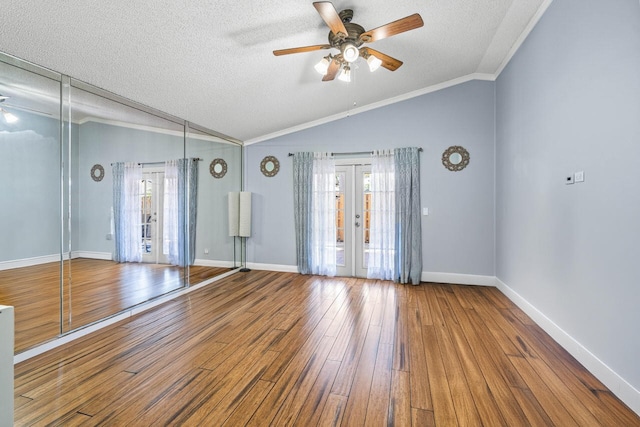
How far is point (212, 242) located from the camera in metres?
5.06

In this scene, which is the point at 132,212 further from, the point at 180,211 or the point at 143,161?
the point at 180,211

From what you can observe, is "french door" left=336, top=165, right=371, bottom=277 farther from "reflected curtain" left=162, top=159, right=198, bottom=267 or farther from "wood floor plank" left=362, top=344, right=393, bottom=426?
"wood floor plank" left=362, top=344, right=393, bottom=426

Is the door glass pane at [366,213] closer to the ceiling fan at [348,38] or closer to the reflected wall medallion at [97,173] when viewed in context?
the ceiling fan at [348,38]

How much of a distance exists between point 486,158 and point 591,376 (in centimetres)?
322

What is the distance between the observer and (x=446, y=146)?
4.71m

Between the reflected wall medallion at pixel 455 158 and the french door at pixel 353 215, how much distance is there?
1247 millimetres

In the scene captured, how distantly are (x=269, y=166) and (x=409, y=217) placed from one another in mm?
2723

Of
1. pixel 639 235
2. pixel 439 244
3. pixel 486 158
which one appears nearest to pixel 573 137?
pixel 639 235

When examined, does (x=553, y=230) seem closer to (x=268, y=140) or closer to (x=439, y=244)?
(x=439, y=244)

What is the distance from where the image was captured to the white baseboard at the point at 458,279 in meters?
4.57

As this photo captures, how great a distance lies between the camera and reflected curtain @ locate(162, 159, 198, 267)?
12.9 feet

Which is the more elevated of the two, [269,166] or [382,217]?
[269,166]

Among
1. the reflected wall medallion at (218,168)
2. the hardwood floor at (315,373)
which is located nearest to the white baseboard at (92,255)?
the hardwood floor at (315,373)

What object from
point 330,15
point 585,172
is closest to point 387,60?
point 330,15
